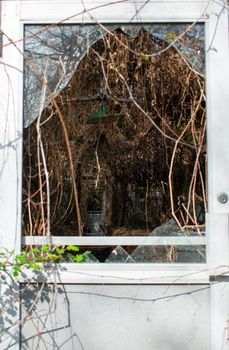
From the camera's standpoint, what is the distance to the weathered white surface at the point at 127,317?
10.3 ft

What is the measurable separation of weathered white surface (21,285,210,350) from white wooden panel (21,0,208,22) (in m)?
1.51

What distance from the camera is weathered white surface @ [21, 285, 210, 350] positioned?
124 inches

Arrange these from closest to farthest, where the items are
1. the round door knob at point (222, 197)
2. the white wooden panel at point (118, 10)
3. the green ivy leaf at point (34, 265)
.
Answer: the green ivy leaf at point (34, 265), the round door knob at point (222, 197), the white wooden panel at point (118, 10)

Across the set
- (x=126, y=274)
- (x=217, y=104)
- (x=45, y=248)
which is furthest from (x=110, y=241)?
(x=217, y=104)

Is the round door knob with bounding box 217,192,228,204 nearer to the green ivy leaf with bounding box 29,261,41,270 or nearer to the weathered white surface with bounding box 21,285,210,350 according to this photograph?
the weathered white surface with bounding box 21,285,210,350

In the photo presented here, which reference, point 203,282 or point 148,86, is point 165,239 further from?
point 148,86

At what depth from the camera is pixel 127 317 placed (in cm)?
315

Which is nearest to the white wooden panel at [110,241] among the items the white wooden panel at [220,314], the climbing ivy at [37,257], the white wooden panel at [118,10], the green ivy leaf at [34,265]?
the climbing ivy at [37,257]

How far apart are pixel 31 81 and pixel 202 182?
3.71 ft

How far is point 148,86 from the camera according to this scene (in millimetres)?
3434

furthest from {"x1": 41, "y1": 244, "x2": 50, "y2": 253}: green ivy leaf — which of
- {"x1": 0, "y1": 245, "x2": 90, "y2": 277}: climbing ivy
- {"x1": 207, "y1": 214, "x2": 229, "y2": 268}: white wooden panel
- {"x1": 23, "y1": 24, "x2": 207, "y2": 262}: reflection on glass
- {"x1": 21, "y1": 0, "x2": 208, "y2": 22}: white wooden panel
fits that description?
{"x1": 21, "y1": 0, "x2": 208, "y2": 22}: white wooden panel

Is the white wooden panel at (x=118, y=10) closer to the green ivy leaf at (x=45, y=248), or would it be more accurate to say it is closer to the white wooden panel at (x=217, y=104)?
the white wooden panel at (x=217, y=104)

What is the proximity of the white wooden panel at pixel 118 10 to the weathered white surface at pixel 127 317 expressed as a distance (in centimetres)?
151

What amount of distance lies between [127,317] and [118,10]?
171cm
